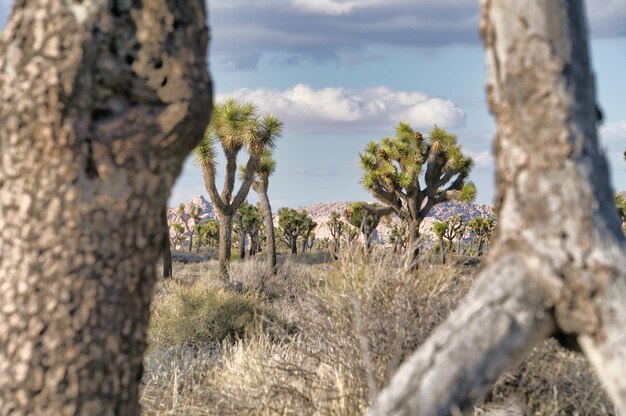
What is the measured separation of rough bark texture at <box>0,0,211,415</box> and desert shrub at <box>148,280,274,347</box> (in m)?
9.89

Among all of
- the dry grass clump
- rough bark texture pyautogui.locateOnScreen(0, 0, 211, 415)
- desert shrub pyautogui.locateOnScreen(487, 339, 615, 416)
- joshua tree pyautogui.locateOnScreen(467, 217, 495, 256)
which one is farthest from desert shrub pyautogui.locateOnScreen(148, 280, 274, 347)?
joshua tree pyautogui.locateOnScreen(467, 217, 495, 256)

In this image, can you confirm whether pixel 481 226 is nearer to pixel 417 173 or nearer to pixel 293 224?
pixel 293 224

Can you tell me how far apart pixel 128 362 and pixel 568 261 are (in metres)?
2.31

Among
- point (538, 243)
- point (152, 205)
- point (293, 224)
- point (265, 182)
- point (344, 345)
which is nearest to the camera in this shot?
point (538, 243)

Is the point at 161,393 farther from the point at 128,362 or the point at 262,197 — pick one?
the point at 262,197

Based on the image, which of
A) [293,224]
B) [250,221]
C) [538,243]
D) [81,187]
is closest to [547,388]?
[538,243]

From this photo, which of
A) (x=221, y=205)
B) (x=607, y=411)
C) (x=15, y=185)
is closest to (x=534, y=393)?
(x=607, y=411)

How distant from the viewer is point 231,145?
100 ft

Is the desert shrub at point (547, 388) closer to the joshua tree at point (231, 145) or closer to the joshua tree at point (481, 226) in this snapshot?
the joshua tree at point (231, 145)

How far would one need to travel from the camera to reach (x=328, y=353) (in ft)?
24.9

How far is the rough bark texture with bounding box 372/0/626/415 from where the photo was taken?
4176 mm

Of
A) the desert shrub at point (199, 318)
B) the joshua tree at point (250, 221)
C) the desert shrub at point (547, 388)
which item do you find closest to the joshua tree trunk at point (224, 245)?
the desert shrub at point (199, 318)

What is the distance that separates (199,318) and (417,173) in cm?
1956

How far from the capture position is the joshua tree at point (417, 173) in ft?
113
